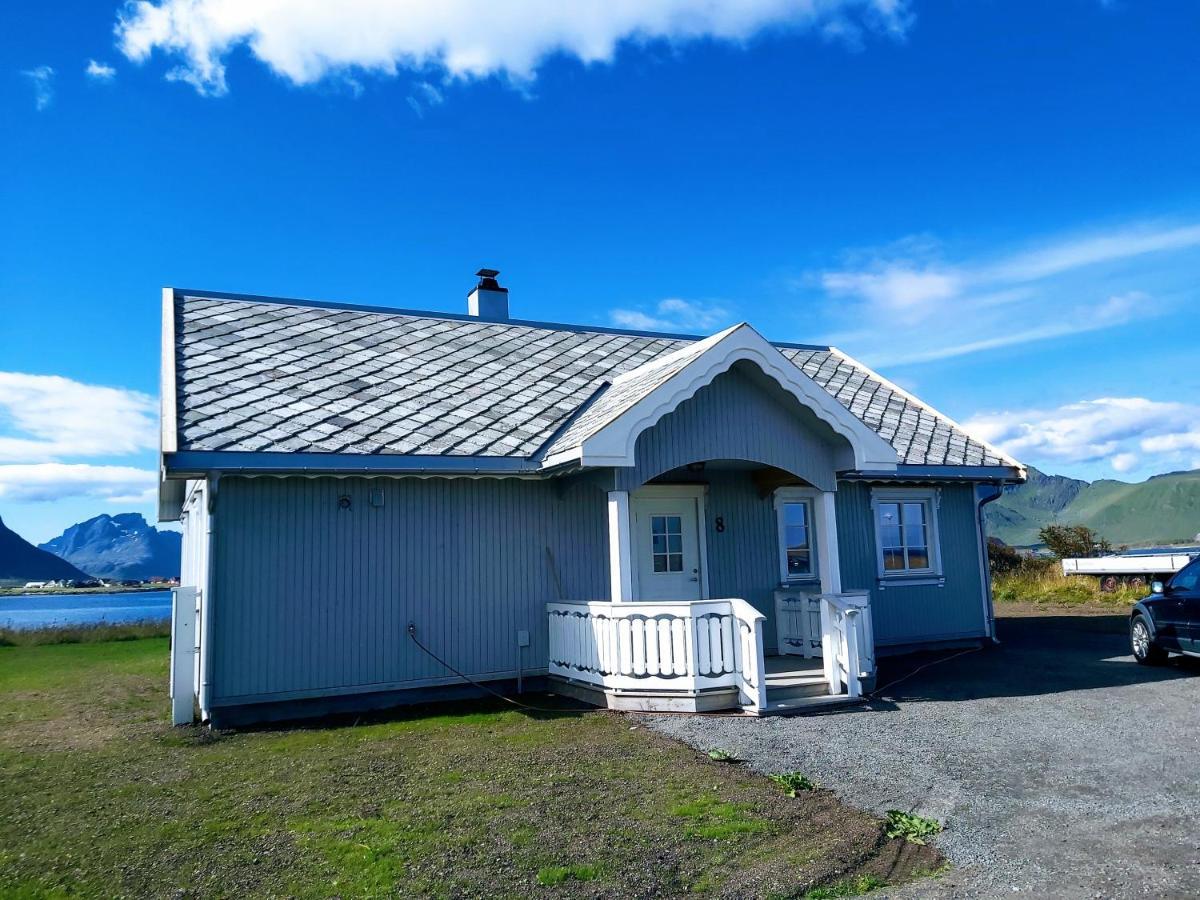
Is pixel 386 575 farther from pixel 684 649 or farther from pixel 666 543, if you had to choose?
pixel 666 543

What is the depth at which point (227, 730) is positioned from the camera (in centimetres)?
890

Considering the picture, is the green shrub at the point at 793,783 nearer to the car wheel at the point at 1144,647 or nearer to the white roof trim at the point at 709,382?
the white roof trim at the point at 709,382

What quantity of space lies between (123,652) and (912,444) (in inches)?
651

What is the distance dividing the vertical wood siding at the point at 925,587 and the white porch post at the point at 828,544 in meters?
2.37

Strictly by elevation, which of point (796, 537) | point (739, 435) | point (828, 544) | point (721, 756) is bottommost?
point (721, 756)

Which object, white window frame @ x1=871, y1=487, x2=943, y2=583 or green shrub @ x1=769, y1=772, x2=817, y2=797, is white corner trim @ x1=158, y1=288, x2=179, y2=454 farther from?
white window frame @ x1=871, y1=487, x2=943, y2=583

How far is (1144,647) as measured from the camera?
1155 centimetres

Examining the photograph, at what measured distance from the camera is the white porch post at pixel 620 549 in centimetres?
945

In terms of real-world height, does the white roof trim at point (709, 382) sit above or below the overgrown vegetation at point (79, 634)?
above

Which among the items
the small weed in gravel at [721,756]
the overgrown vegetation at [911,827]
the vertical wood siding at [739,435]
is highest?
the vertical wood siding at [739,435]

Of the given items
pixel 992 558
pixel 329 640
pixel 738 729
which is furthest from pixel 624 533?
pixel 992 558

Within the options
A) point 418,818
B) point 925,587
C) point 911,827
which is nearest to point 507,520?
point 418,818

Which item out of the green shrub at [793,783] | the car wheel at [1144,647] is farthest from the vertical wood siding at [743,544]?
the green shrub at [793,783]

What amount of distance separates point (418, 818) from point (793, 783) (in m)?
2.63
